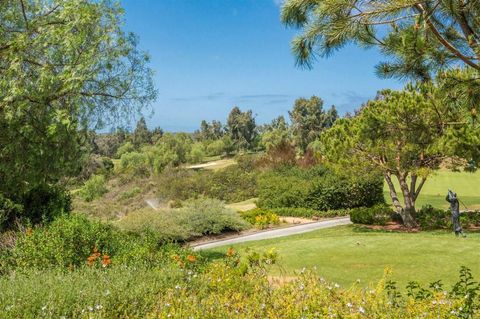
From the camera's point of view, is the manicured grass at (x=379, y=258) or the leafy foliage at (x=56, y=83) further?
the manicured grass at (x=379, y=258)

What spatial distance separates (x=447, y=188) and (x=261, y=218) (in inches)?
859

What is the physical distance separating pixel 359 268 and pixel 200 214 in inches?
454

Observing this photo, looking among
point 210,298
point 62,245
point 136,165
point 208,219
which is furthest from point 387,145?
point 136,165

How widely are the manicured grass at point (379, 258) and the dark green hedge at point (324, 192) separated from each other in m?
13.8

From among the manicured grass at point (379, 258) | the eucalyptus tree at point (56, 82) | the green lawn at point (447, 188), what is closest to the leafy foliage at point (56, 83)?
the eucalyptus tree at point (56, 82)

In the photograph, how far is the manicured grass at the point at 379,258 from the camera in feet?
32.1

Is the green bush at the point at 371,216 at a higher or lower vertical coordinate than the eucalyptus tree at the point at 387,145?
lower

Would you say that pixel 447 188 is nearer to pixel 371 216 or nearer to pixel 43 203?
pixel 371 216

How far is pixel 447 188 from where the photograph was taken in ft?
124

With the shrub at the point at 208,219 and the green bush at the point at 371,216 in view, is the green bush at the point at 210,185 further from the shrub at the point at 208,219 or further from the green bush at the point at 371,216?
the green bush at the point at 371,216

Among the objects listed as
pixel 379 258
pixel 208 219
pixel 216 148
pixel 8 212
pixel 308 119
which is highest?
pixel 308 119

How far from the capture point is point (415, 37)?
17.3 ft

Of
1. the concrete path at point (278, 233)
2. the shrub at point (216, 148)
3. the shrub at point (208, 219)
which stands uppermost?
the shrub at point (216, 148)

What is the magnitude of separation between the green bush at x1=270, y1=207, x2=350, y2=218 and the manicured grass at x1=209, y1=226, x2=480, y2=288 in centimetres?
1243
